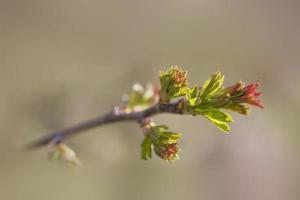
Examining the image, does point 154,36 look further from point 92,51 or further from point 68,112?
point 68,112

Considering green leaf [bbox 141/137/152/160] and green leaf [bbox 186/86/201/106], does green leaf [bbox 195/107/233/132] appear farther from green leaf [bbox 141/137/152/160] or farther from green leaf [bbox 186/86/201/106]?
green leaf [bbox 141/137/152/160]

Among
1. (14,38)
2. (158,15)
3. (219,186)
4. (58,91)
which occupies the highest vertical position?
(158,15)

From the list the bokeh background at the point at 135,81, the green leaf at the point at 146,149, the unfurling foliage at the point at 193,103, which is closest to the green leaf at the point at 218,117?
the unfurling foliage at the point at 193,103

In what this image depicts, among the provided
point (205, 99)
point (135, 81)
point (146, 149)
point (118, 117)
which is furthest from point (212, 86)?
point (135, 81)

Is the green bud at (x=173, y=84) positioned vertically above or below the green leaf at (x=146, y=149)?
above

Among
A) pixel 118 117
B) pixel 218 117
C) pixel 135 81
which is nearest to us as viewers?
pixel 218 117

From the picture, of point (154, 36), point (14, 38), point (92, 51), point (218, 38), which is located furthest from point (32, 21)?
point (218, 38)

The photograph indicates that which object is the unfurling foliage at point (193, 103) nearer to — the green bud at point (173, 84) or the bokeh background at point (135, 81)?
the green bud at point (173, 84)

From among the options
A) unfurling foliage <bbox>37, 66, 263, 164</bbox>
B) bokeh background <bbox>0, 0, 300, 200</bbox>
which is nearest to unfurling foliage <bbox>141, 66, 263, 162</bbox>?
unfurling foliage <bbox>37, 66, 263, 164</bbox>

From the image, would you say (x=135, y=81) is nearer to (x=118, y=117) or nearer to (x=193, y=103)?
(x=118, y=117)
